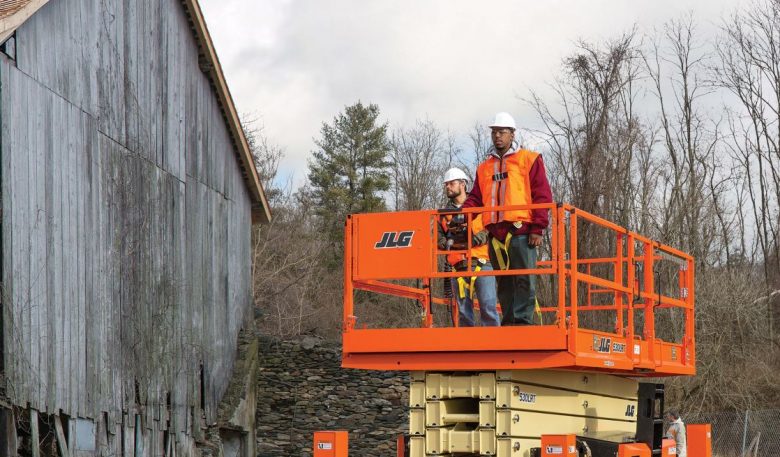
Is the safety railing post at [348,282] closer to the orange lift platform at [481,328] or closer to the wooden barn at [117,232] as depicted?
the orange lift platform at [481,328]

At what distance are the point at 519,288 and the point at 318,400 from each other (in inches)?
751

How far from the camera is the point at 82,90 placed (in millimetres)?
17938

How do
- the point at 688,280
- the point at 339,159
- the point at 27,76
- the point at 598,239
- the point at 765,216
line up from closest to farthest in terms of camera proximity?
1. the point at 688,280
2. the point at 27,76
3. the point at 598,239
4. the point at 765,216
5. the point at 339,159

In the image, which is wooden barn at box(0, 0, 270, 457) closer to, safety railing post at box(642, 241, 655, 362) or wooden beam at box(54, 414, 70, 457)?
wooden beam at box(54, 414, 70, 457)

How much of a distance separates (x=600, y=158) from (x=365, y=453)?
13.6 meters

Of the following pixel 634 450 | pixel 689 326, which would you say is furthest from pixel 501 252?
pixel 689 326

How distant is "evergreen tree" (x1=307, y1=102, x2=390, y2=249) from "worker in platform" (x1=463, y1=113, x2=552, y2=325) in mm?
44745

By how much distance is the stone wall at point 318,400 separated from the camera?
92.8 feet

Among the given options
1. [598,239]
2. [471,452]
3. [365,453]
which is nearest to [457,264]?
[471,452]

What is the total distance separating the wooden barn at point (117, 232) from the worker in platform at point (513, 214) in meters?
7.35

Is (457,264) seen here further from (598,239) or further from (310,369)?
(598,239)

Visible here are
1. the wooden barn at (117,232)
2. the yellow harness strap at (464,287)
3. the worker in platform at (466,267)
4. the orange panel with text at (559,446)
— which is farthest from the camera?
the wooden barn at (117,232)

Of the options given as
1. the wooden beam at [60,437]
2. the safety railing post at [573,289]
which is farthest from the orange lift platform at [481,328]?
the wooden beam at [60,437]

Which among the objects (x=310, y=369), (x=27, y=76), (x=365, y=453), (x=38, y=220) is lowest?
(x=365, y=453)
